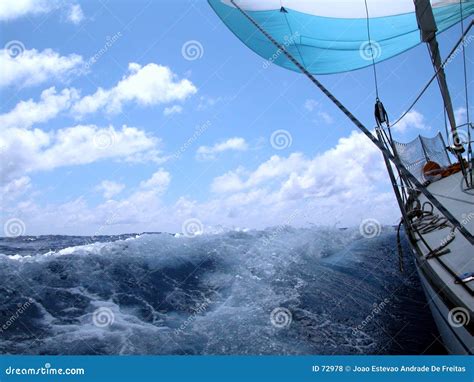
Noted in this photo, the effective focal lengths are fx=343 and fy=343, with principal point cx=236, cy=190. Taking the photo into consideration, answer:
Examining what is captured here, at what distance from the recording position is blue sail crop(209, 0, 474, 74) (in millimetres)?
7746

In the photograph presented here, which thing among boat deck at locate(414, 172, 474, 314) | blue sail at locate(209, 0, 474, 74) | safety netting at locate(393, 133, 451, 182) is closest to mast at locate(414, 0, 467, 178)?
boat deck at locate(414, 172, 474, 314)

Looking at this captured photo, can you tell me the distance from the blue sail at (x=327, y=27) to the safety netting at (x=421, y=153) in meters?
2.31

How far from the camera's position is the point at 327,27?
8156mm

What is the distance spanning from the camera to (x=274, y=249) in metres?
8.76

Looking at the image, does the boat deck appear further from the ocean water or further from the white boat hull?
the ocean water

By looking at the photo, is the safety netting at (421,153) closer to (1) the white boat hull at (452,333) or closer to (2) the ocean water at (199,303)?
(2) the ocean water at (199,303)

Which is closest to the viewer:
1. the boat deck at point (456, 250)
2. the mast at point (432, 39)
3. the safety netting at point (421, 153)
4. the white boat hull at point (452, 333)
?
the white boat hull at point (452, 333)

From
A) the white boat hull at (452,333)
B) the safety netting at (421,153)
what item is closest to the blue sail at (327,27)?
the safety netting at (421,153)

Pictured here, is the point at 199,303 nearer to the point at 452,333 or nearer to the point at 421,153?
the point at 452,333

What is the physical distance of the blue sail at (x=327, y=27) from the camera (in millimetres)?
7746

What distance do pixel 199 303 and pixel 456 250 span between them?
3.48m

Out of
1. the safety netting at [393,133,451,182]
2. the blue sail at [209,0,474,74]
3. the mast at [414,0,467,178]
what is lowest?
the safety netting at [393,133,451,182]

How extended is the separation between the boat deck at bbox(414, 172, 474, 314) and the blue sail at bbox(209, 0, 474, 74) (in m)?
4.56

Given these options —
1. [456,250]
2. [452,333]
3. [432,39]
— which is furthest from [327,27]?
[452,333]
